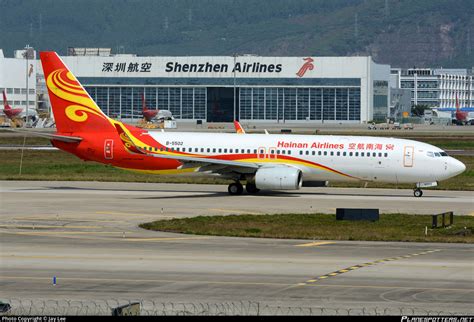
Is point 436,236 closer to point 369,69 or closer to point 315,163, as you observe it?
point 315,163

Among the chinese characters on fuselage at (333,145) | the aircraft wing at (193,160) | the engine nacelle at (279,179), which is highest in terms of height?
the chinese characters on fuselage at (333,145)

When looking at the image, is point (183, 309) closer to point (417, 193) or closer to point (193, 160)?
point (193, 160)

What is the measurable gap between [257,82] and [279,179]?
141 m

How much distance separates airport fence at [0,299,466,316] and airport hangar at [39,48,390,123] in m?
169

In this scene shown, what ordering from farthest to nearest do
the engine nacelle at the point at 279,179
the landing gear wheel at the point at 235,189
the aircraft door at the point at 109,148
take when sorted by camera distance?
the aircraft door at the point at 109,148
the landing gear wheel at the point at 235,189
the engine nacelle at the point at 279,179

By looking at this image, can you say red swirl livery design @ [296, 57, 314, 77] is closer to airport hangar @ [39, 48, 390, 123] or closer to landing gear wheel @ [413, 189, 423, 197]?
airport hangar @ [39, 48, 390, 123]

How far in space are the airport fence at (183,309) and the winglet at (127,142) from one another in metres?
32.2

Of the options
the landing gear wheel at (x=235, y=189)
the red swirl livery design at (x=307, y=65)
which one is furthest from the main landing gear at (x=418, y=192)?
the red swirl livery design at (x=307, y=65)

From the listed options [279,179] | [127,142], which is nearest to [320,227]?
[279,179]

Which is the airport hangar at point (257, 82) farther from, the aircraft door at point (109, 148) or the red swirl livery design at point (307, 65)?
the aircraft door at point (109, 148)

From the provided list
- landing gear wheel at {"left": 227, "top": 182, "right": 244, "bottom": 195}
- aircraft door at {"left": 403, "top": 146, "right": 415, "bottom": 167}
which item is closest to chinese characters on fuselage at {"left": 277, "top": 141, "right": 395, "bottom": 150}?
aircraft door at {"left": 403, "top": 146, "right": 415, "bottom": 167}

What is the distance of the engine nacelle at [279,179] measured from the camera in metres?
55.4

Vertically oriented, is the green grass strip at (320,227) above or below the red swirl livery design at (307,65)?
below

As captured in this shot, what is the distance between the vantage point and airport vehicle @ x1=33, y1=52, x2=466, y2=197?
56.5 m
